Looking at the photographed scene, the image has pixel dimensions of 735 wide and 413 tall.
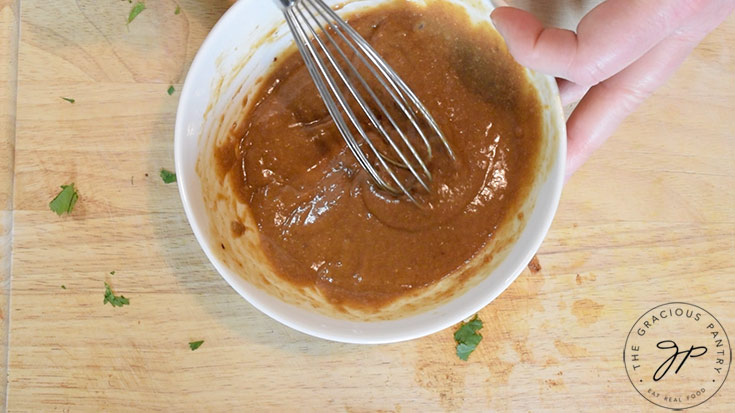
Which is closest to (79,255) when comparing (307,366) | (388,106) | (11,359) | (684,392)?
(11,359)

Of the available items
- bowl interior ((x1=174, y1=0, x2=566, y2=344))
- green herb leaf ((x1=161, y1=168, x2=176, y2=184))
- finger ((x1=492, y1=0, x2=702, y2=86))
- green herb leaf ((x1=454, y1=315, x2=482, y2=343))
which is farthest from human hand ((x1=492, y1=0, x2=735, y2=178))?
green herb leaf ((x1=161, y1=168, x2=176, y2=184))

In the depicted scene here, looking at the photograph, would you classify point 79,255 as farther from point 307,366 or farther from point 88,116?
point 307,366

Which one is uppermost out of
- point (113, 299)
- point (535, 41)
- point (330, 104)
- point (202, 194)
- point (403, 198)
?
point (535, 41)

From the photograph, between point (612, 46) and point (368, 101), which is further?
point (368, 101)

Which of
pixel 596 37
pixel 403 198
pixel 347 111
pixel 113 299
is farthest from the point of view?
pixel 113 299

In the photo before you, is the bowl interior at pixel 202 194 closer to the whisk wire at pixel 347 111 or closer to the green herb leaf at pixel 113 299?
the whisk wire at pixel 347 111

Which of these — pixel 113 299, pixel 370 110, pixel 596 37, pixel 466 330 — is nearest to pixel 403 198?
pixel 370 110

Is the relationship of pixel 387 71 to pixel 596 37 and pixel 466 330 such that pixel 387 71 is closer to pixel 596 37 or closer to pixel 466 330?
pixel 596 37
